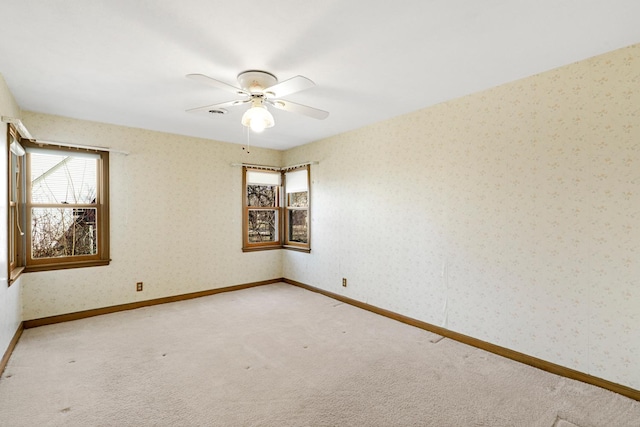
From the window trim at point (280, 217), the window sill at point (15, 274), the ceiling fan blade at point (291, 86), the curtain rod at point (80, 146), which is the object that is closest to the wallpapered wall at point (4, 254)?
the window sill at point (15, 274)

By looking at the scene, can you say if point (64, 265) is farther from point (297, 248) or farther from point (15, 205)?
point (297, 248)

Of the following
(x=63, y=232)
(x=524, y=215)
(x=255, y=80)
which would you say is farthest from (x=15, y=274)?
(x=524, y=215)

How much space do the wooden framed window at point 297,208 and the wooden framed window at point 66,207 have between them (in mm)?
2703

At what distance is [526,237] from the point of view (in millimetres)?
2672

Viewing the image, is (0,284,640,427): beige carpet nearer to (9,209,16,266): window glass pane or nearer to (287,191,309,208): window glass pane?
(9,209,16,266): window glass pane

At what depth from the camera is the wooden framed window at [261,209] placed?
5.27m

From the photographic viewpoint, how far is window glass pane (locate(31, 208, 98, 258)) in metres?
3.64

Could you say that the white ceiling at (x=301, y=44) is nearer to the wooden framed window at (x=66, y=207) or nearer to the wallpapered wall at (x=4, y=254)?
the wallpapered wall at (x=4, y=254)

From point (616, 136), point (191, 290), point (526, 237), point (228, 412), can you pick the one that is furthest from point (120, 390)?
point (616, 136)

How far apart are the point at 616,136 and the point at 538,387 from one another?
193 centimetres

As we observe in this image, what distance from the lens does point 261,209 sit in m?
5.49

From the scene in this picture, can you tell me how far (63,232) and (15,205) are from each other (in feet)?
2.58

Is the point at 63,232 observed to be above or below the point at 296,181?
below

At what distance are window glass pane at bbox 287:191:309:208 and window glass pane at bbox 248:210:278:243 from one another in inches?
16.1
